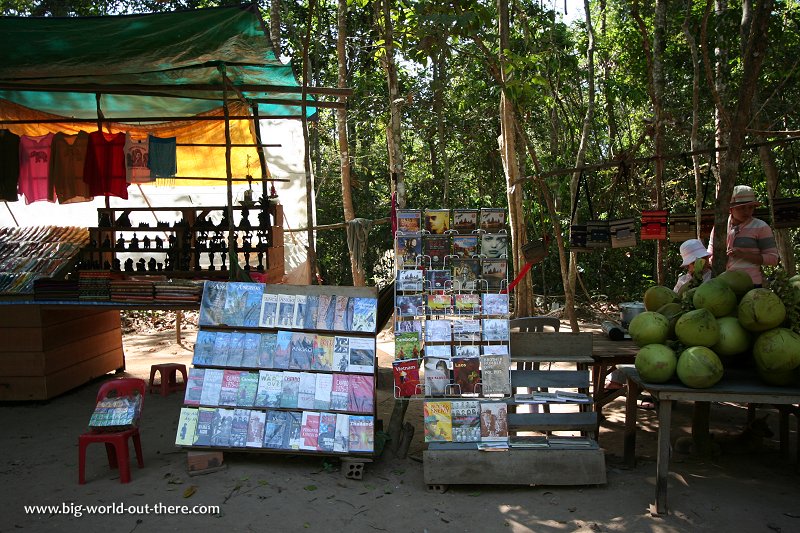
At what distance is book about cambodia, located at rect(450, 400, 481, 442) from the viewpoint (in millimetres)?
4656

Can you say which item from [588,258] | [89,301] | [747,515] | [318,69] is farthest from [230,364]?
[318,69]

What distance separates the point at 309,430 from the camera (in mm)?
4816

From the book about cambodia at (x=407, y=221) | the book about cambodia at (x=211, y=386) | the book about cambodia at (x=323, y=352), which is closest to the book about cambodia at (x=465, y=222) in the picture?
the book about cambodia at (x=407, y=221)

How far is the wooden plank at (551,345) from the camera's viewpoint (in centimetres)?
488

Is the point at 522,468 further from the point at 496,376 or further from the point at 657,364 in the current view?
the point at 657,364

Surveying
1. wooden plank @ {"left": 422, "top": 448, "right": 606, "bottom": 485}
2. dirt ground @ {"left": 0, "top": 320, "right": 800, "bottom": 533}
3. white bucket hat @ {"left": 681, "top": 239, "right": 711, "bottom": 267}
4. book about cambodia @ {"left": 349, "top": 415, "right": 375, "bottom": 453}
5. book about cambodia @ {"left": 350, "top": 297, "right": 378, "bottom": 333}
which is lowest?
dirt ground @ {"left": 0, "top": 320, "right": 800, "bottom": 533}

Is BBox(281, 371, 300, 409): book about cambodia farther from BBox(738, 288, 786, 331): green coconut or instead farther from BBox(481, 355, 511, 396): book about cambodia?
BBox(738, 288, 786, 331): green coconut

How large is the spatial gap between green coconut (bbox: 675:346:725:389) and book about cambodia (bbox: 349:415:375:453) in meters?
2.11

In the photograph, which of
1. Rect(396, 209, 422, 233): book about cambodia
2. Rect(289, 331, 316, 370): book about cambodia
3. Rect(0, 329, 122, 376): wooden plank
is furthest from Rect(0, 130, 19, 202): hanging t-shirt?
Rect(396, 209, 422, 233): book about cambodia

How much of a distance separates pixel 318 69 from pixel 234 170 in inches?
246

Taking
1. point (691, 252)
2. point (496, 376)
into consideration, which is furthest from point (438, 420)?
point (691, 252)

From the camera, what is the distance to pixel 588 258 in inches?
530

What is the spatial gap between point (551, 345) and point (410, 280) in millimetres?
1153

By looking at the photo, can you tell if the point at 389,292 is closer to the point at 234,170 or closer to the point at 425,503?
the point at 425,503
